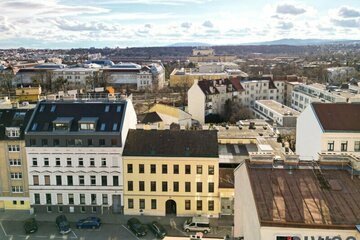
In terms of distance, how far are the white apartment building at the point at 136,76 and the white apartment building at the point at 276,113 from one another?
210 feet

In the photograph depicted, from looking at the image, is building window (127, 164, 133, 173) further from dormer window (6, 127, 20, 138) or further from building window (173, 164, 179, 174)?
dormer window (6, 127, 20, 138)

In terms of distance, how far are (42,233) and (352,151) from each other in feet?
109

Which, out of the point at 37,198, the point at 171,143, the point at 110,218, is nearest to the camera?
the point at 110,218

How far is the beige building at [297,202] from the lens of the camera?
20.6 m

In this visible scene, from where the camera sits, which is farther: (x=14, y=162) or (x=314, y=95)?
(x=314, y=95)

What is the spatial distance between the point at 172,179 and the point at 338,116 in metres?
19.2

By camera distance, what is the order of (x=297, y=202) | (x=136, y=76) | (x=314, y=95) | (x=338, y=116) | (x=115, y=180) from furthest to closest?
(x=136, y=76) → (x=314, y=95) → (x=115, y=180) → (x=338, y=116) → (x=297, y=202)

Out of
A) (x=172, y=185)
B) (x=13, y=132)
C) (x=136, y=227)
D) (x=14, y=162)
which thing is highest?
(x=13, y=132)

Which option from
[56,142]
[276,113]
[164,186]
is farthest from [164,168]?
[276,113]

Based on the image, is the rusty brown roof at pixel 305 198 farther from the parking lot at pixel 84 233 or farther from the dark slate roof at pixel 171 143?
the dark slate roof at pixel 171 143

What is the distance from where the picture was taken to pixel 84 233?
138 feet

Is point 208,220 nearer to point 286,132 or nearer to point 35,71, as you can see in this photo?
point 286,132

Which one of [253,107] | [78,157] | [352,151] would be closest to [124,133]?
[78,157]

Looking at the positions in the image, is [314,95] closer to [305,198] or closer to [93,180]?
[93,180]
